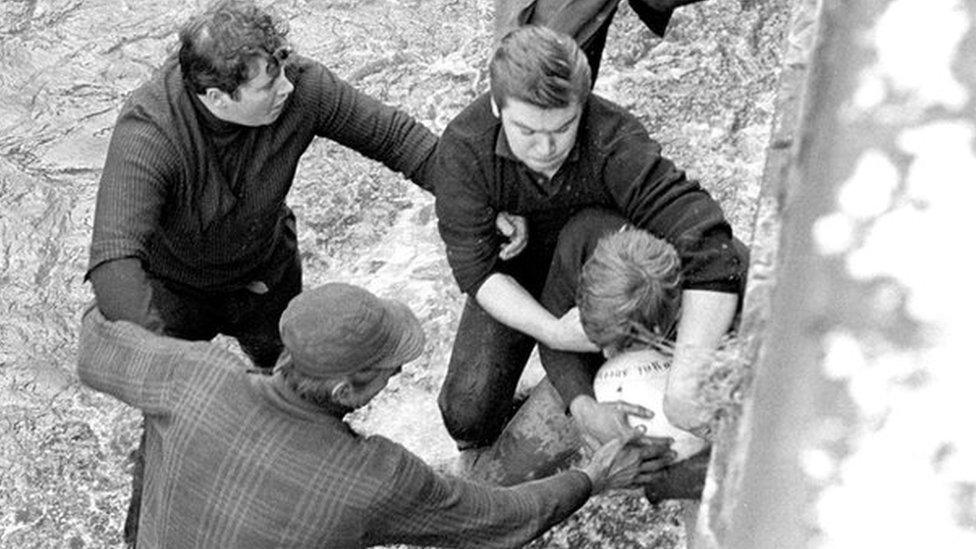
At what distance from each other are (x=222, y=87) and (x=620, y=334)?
37.7 inches

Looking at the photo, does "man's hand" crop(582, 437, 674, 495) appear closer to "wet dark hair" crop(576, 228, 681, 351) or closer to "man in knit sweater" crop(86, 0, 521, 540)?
"wet dark hair" crop(576, 228, 681, 351)

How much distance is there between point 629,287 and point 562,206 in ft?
1.33

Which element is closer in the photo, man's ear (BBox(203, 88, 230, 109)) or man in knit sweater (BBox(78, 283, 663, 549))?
man in knit sweater (BBox(78, 283, 663, 549))

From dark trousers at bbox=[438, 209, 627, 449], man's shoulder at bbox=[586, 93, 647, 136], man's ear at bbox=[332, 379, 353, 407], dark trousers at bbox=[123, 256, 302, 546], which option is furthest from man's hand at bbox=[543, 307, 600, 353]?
dark trousers at bbox=[123, 256, 302, 546]

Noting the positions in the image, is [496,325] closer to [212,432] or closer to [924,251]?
[212,432]

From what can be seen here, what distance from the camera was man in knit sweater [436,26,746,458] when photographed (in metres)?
2.55

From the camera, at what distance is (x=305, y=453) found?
7.18 feet

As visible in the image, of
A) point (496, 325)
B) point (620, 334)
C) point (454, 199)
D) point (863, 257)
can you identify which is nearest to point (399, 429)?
point (496, 325)

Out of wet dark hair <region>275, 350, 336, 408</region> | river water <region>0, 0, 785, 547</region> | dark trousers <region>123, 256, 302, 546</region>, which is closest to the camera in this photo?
wet dark hair <region>275, 350, 336, 408</region>

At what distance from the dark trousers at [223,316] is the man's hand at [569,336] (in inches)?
37.0

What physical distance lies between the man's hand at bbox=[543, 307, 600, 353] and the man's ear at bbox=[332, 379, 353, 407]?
644 millimetres

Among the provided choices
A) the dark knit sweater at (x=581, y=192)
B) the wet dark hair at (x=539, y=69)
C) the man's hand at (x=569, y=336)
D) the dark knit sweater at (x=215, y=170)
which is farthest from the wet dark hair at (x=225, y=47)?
the man's hand at (x=569, y=336)

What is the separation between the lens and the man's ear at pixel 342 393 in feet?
7.09

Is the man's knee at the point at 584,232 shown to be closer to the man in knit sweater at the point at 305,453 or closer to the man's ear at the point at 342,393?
the man in knit sweater at the point at 305,453
